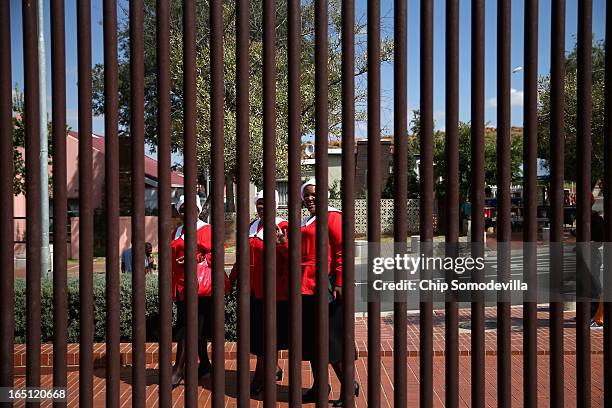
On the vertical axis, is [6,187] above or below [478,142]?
below

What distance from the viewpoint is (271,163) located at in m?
2.87

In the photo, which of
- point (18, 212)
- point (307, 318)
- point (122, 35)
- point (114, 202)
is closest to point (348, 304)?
point (114, 202)

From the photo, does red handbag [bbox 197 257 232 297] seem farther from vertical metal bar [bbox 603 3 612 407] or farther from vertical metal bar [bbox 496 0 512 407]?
vertical metal bar [bbox 603 3 612 407]

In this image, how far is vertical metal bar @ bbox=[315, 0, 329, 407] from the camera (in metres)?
2.82

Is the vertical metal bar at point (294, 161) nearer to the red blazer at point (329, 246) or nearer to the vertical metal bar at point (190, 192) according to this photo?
the vertical metal bar at point (190, 192)

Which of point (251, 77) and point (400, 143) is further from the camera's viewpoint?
point (251, 77)

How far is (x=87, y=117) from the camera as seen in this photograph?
9.33 ft

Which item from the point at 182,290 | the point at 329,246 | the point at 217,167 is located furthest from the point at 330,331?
the point at 217,167

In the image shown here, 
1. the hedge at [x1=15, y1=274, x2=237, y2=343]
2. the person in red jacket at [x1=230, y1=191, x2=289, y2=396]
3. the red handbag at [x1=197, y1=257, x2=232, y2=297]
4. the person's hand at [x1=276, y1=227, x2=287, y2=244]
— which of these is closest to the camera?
the person in red jacket at [x1=230, y1=191, x2=289, y2=396]

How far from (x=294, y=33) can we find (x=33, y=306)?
1.53 meters

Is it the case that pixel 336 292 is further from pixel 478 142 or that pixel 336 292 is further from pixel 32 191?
pixel 32 191

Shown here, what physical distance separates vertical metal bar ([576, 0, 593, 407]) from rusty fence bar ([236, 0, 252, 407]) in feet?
4.42

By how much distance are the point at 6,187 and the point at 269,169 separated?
106 cm

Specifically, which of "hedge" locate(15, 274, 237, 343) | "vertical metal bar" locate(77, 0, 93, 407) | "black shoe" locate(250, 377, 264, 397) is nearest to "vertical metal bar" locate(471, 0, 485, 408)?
"vertical metal bar" locate(77, 0, 93, 407)
